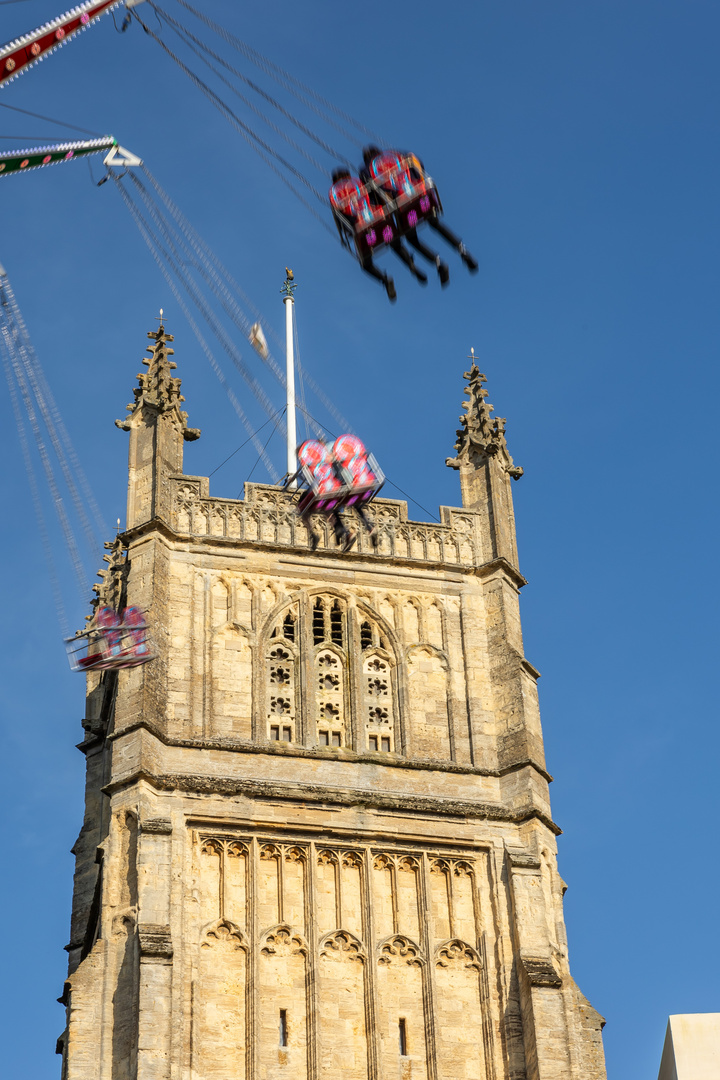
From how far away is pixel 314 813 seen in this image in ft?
197

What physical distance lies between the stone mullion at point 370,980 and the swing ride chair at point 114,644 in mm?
5975

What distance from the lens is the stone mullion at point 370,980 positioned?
188 feet

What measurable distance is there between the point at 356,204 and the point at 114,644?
10.5 m

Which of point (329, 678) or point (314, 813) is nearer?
point (314, 813)

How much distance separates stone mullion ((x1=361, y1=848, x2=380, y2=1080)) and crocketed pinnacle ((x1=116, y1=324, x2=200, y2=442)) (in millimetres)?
11263

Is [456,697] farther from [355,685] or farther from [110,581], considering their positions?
[110,581]

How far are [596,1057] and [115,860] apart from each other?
9.66 meters

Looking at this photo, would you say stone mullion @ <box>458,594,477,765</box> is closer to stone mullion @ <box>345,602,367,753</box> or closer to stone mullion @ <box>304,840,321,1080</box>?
stone mullion @ <box>345,602,367,753</box>

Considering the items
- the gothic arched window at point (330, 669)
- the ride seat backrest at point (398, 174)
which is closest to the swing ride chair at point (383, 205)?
the ride seat backrest at point (398, 174)

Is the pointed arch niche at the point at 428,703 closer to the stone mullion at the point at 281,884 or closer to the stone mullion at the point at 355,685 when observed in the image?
the stone mullion at the point at 355,685

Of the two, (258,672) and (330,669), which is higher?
(330,669)

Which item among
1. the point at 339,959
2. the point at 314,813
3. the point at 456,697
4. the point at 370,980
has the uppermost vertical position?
the point at 456,697

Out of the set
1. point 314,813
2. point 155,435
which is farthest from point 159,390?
point 314,813

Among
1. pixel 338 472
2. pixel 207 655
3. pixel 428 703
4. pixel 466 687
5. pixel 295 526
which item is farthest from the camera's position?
pixel 295 526
